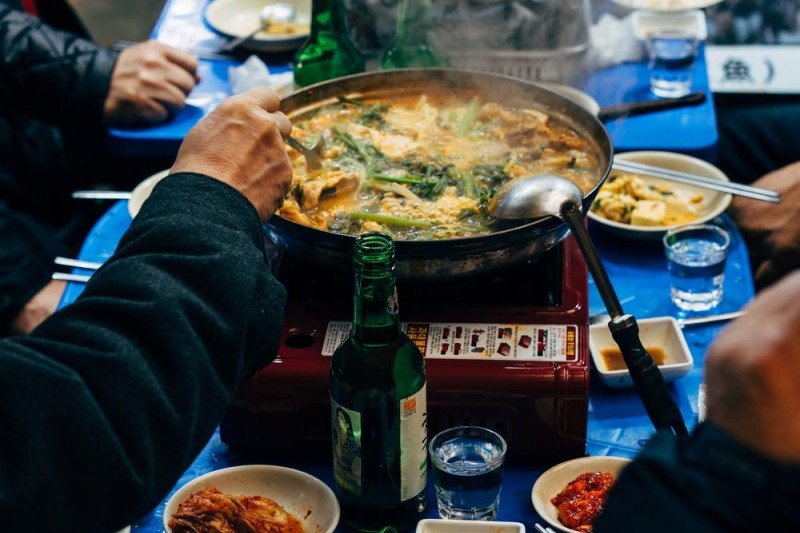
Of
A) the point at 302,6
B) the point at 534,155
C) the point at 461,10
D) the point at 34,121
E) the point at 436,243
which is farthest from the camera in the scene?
the point at 302,6

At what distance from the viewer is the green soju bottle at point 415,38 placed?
2.94 meters

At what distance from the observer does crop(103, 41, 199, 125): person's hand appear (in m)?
3.08

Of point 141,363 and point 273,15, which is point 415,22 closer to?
point 273,15

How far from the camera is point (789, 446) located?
28.1 inches

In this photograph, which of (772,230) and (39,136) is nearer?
(772,230)

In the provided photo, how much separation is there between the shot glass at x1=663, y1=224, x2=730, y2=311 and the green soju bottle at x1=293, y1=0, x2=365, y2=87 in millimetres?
1291

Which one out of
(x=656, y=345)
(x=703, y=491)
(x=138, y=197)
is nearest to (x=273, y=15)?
(x=138, y=197)

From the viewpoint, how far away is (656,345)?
202 cm

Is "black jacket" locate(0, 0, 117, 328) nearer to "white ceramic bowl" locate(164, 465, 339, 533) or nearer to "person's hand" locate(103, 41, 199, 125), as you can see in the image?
"person's hand" locate(103, 41, 199, 125)

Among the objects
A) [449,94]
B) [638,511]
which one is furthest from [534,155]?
[638,511]

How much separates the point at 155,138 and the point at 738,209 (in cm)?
184

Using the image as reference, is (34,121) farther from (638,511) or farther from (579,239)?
(638,511)

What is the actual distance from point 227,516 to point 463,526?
39 centimetres

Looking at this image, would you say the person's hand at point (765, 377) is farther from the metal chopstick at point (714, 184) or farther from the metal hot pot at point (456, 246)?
the metal chopstick at point (714, 184)
